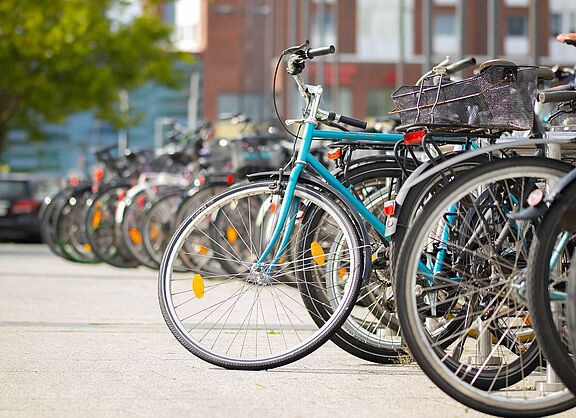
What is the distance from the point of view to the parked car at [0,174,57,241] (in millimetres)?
24297

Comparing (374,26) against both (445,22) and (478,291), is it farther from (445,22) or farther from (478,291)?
(478,291)

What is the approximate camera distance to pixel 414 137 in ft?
17.2

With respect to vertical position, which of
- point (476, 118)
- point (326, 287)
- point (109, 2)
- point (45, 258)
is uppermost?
point (109, 2)

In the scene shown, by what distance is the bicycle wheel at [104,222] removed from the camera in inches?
527

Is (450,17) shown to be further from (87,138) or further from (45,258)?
(87,138)

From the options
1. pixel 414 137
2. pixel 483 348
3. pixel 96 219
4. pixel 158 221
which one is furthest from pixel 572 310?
pixel 96 219

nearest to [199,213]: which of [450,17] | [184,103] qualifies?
[450,17]

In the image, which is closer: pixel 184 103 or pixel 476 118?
pixel 476 118

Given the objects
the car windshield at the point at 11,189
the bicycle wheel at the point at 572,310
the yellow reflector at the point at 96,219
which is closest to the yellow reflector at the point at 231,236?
the yellow reflector at the point at 96,219

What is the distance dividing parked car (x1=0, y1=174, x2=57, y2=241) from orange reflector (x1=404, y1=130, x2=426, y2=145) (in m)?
19.6

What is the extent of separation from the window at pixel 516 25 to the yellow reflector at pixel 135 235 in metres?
40.7

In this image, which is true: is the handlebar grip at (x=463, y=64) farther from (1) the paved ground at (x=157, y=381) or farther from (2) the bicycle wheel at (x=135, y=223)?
(2) the bicycle wheel at (x=135, y=223)

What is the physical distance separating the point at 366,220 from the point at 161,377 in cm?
110

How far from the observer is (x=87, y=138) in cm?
10219
